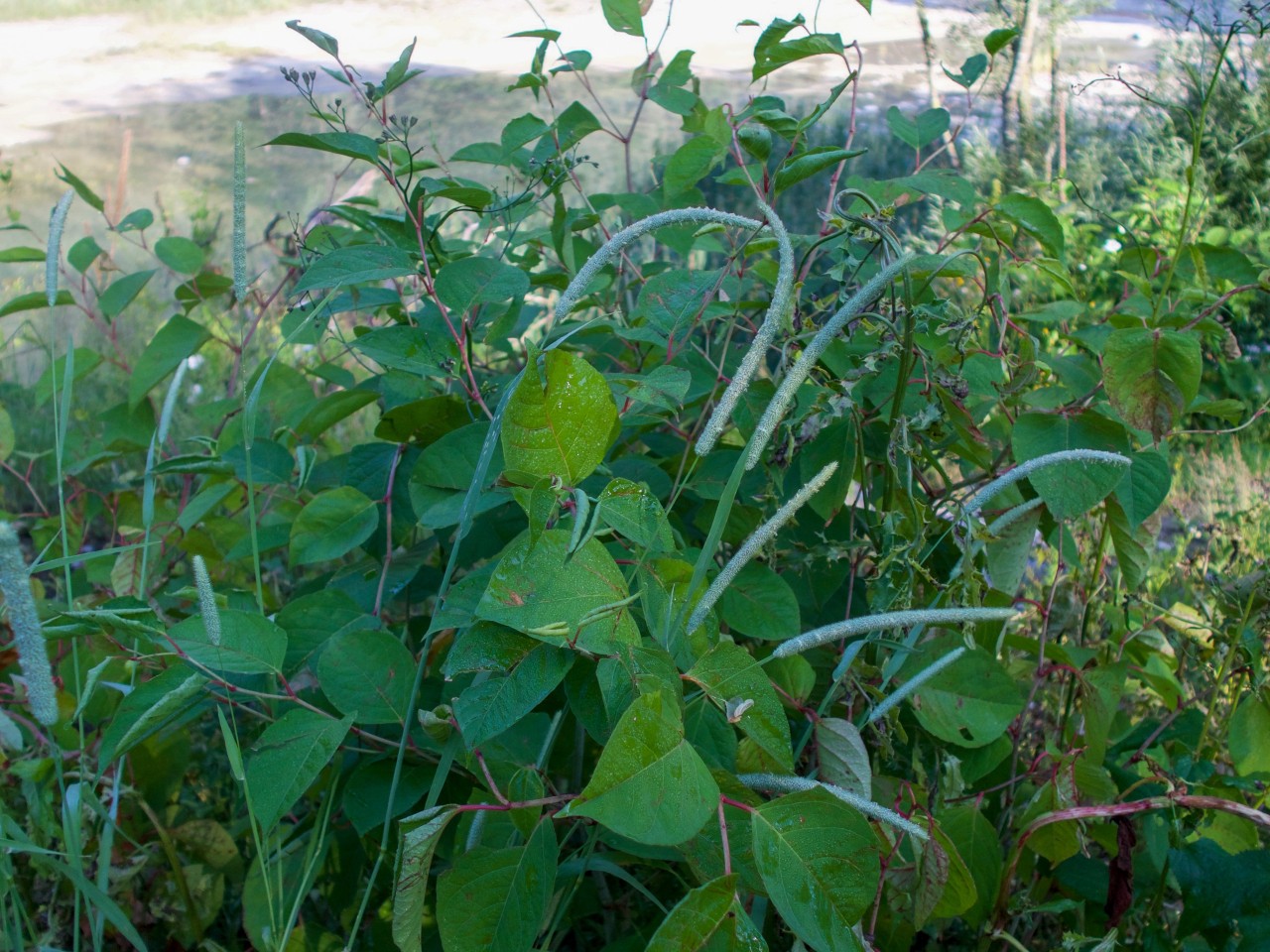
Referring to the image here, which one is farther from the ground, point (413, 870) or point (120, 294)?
point (120, 294)

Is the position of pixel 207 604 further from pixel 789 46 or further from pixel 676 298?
pixel 789 46

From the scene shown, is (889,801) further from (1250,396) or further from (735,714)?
(1250,396)

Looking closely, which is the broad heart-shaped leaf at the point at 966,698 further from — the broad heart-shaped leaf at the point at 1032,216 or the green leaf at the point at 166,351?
the green leaf at the point at 166,351

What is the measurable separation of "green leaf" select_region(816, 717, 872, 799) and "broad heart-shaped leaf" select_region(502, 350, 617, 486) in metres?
0.27

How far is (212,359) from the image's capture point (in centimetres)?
290

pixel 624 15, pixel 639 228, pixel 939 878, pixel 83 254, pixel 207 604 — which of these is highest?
pixel 624 15

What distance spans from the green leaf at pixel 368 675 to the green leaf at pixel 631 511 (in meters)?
0.23

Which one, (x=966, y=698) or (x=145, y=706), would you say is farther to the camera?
(x=966, y=698)

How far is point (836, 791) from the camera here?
24.0 inches

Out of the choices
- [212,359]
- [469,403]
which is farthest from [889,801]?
[212,359]

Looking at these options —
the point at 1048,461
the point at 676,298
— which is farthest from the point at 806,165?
the point at 1048,461

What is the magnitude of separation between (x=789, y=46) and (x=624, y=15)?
0.25 m

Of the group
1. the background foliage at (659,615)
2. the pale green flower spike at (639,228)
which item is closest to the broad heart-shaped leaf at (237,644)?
the background foliage at (659,615)

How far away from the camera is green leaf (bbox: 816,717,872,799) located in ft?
2.30
